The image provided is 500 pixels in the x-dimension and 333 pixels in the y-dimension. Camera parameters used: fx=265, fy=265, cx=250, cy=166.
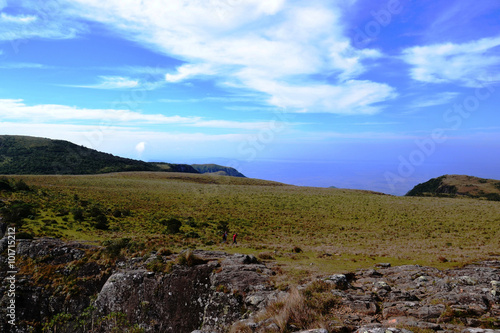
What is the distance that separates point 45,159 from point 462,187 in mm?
227633

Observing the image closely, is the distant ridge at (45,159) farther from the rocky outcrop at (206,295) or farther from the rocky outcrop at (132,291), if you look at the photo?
the rocky outcrop at (206,295)

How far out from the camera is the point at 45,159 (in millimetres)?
141125

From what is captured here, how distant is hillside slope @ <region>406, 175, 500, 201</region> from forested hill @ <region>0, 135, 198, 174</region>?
174m

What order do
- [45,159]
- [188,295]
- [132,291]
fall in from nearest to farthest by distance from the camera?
[188,295]
[132,291]
[45,159]

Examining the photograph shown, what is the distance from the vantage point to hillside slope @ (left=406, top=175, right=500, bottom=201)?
135m

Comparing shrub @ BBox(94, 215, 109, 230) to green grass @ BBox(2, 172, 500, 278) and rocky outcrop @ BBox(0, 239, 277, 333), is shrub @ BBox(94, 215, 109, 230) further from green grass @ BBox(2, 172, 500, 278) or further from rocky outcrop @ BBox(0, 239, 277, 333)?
rocky outcrop @ BBox(0, 239, 277, 333)

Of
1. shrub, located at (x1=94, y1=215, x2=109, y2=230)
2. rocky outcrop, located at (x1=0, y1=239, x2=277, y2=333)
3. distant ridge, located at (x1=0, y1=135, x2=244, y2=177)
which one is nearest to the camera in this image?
rocky outcrop, located at (x1=0, y1=239, x2=277, y2=333)

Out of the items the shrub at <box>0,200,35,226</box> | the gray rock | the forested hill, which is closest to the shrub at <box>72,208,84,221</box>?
the shrub at <box>0,200,35,226</box>

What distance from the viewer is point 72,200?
39.8 metres

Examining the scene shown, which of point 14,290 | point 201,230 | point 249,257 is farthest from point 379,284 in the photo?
point 201,230

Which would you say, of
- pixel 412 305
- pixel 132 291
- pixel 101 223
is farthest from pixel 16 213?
pixel 412 305

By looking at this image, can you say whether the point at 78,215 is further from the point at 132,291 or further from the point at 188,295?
the point at 188,295

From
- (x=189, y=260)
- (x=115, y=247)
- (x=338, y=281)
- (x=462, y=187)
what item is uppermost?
(x=462, y=187)

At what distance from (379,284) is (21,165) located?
166125 millimetres
